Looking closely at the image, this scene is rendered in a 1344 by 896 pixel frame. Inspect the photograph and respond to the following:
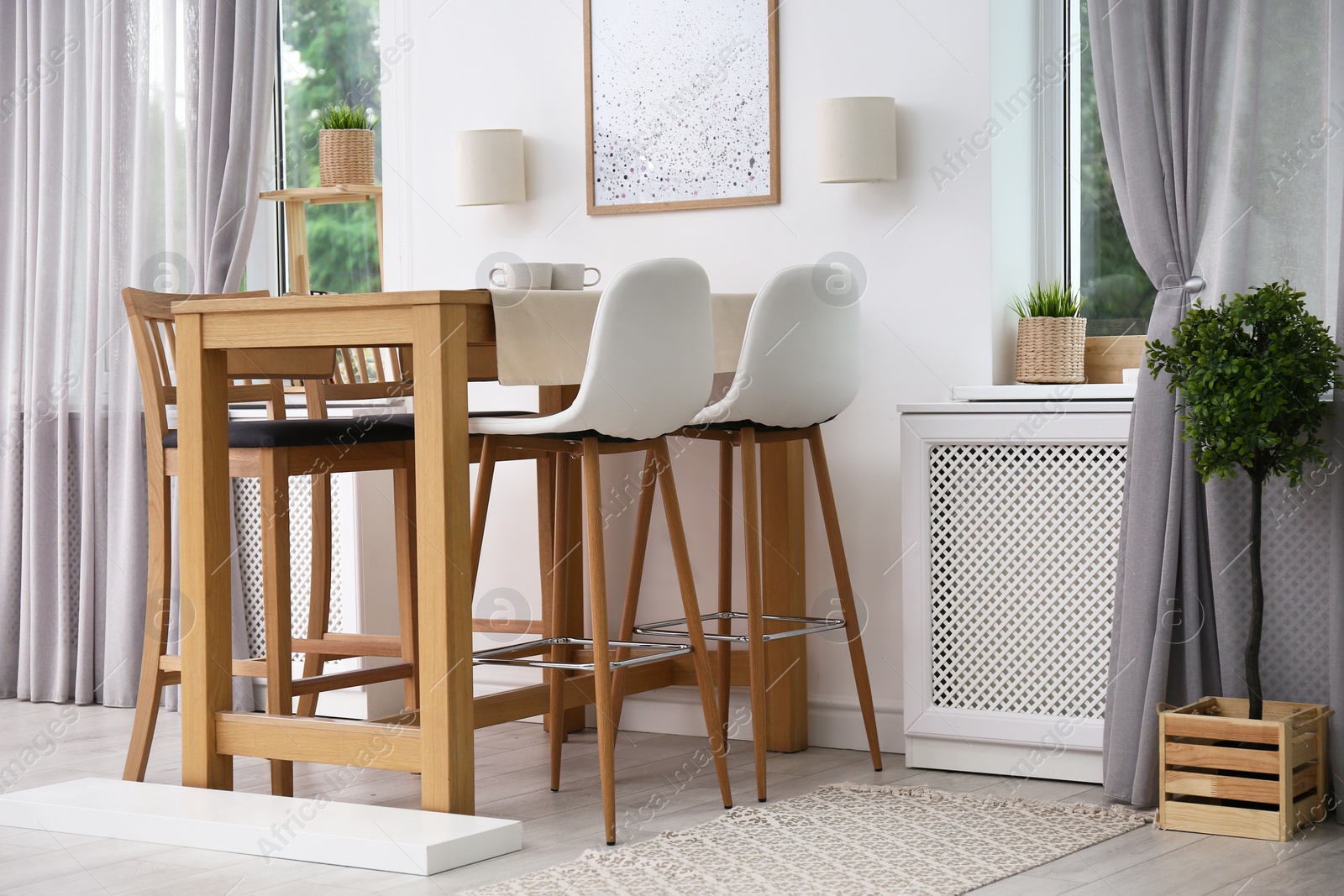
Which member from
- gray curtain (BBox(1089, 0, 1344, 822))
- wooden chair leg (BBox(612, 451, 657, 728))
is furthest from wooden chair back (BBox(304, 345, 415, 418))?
gray curtain (BBox(1089, 0, 1344, 822))

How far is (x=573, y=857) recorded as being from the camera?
263cm

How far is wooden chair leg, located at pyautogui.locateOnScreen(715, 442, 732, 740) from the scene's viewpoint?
11.4 feet

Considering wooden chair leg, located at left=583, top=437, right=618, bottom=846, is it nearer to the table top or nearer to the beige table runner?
the beige table runner

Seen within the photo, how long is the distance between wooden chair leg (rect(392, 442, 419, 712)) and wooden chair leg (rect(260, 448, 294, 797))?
1.09ft

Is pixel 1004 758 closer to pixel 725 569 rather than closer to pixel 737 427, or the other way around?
pixel 725 569

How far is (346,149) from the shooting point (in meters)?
4.44

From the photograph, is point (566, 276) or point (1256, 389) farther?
point (566, 276)

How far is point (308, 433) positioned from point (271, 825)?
0.79 m

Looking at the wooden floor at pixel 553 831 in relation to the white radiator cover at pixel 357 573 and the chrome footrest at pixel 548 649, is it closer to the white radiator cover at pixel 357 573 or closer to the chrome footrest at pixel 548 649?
the chrome footrest at pixel 548 649

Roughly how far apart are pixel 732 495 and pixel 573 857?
1280 mm

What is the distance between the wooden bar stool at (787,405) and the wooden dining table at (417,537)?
268 mm

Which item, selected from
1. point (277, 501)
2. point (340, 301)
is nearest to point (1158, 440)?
point (340, 301)

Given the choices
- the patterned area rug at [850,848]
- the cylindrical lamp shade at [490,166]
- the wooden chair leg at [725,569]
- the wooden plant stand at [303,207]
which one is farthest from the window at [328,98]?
the patterned area rug at [850,848]

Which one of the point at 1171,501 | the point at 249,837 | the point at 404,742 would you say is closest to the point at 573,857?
the point at 404,742
